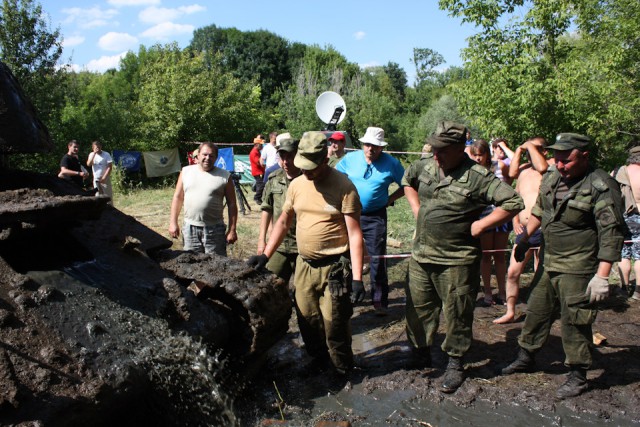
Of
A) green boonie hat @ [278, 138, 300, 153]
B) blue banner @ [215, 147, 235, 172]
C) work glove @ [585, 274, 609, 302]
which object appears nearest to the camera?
work glove @ [585, 274, 609, 302]

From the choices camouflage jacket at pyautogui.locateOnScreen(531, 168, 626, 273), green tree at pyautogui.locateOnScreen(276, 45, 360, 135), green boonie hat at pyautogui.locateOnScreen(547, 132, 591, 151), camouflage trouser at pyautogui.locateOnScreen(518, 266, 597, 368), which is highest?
green tree at pyautogui.locateOnScreen(276, 45, 360, 135)

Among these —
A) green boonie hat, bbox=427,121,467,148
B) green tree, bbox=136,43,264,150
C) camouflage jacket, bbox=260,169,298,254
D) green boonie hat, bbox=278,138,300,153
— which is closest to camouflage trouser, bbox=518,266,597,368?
green boonie hat, bbox=427,121,467,148

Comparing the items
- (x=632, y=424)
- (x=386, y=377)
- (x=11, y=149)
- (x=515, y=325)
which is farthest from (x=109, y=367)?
(x=515, y=325)

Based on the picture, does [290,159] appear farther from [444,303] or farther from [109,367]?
[109,367]

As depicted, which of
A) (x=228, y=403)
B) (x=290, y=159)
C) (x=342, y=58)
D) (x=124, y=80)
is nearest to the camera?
(x=228, y=403)

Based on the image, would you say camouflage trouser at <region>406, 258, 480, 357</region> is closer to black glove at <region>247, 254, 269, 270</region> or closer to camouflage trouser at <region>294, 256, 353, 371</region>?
camouflage trouser at <region>294, 256, 353, 371</region>

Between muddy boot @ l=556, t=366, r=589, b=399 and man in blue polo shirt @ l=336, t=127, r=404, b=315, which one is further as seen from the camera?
man in blue polo shirt @ l=336, t=127, r=404, b=315

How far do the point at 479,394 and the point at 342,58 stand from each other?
5041cm

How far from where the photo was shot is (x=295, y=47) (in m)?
52.1

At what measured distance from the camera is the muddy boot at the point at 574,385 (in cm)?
452

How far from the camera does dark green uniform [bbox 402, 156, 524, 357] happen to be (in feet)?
14.8

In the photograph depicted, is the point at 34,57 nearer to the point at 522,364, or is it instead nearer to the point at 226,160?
the point at 226,160

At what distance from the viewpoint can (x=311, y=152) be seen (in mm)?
4414

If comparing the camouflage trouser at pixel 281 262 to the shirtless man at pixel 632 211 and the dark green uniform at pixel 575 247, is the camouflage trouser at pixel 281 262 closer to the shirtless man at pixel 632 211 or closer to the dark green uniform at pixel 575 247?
the dark green uniform at pixel 575 247
